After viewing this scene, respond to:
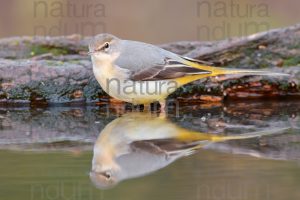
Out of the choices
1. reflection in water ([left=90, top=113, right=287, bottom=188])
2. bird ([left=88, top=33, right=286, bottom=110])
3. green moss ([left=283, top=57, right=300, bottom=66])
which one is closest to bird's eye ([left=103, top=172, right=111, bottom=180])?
reflection in water ([left=90, top=113, right=287, bottom=188])

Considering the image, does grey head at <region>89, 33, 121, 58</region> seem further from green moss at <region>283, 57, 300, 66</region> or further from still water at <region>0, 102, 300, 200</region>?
green moss at <region>283, 57, 300, 66</region>

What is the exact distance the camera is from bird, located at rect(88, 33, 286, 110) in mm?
7812

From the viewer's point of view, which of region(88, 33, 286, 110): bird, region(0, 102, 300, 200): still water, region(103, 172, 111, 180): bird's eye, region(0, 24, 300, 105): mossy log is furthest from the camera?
region(0, 24, 300, 105): mossy log

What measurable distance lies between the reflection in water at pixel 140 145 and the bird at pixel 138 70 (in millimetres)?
398

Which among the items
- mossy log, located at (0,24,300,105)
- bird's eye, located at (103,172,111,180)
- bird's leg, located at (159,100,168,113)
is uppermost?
mossy log, located at (0,24,300,105)

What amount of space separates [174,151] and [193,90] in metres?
2.69

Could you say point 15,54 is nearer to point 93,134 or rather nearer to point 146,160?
point 93,134

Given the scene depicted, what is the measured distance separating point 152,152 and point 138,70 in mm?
2055

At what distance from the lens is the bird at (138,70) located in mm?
7812

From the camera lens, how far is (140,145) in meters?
6.25

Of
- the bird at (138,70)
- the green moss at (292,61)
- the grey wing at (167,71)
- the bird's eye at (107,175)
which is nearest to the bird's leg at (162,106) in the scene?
the bird at (138,70)

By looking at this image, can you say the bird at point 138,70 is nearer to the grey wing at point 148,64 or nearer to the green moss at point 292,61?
the grey wing at point 148,64

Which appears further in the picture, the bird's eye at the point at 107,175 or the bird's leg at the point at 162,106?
Answer: the bird's leg at the point at 162,106

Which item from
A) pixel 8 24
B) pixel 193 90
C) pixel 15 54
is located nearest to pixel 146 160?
pixel 193 90
